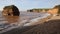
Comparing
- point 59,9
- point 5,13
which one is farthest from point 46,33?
point 59,9

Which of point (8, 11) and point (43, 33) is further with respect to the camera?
point (8, 11)

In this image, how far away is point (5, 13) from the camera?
50375 mm

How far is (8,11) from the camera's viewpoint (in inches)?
1908

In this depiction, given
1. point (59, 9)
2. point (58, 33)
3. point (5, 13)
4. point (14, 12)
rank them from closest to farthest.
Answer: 1. point (58, 33)
2. point (14, 12)
3. point (5, 13)
4. point (59, 9)

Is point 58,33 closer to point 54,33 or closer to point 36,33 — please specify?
point 54,33

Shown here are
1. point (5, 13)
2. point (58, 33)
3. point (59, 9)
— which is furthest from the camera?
point (59, 9)

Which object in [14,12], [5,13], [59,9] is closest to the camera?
[14,12]

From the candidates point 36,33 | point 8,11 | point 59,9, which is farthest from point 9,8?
point 36,33

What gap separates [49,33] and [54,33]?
314mm

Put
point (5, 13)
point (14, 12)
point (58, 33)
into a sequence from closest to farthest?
point (58, 33)
point (14, 12)
point (5, 13)

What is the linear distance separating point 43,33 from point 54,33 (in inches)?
27.0

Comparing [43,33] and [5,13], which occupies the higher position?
[43,33]

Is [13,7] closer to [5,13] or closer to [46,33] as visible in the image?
[5,13]

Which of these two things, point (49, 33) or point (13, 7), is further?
point (13, 7)
